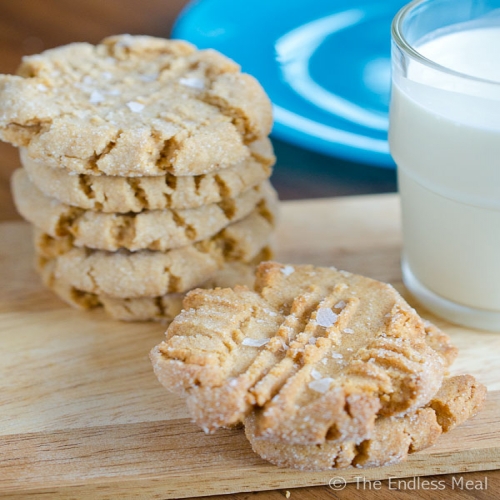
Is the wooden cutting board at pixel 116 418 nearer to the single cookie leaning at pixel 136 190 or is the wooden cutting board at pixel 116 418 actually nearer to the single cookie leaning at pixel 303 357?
the single cookie leaning at pixel 303 357

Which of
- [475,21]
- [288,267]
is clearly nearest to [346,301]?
→ [288,267]

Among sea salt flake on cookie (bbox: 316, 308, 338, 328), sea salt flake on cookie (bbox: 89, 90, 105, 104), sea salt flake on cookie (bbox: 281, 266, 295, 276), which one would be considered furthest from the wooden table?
sea salt flake on cookie (bbox: 89, 90, 105, 104)

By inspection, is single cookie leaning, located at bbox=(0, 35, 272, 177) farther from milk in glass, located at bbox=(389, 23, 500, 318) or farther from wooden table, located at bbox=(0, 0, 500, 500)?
wooden table, located at bbox=(0, 0, 500, 500)

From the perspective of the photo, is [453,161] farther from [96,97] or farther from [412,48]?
[96,97]

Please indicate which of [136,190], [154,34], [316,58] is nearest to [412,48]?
[136,190]

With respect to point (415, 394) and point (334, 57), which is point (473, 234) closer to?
point (415, 394)

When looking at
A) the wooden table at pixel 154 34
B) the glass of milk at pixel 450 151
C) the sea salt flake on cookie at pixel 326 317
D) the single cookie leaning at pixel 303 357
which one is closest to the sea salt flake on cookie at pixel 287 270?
the single cookie leaning at pixel 303 357
